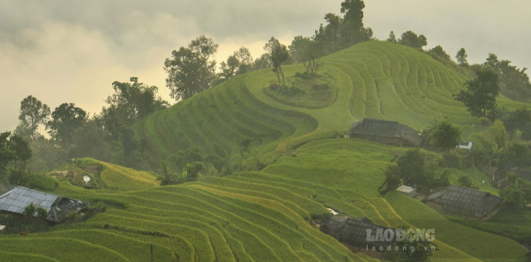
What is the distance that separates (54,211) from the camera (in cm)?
3812

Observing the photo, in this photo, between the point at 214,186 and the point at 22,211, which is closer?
the point at 22,211

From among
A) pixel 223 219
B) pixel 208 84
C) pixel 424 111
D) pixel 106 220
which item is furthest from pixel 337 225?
pixel 208 84

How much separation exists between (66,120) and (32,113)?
874 centimetres

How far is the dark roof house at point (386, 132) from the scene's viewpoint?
64188 millimetres

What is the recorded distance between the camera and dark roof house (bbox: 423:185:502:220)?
44.0 m

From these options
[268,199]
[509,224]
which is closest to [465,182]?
[509,224]

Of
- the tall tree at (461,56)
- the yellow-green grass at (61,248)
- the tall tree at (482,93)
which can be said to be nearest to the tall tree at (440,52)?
the tall tree at (461,56)

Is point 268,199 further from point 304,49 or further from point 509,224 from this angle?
point 304,49

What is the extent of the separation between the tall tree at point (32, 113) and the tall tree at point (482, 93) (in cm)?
6295

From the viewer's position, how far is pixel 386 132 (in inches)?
2554

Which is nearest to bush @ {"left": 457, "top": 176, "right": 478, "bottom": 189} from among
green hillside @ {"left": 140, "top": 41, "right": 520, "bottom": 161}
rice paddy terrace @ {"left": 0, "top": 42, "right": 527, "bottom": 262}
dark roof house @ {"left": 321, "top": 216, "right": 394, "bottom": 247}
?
rice paddy terrace @ {"left": 0, "top": 42, "right": 527, "bottom": 262}

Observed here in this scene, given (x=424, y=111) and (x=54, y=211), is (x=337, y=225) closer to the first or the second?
(x=54, y=211)

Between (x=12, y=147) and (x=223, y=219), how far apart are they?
2220 centimetres

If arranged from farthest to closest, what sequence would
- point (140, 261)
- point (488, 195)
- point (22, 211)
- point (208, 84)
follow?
point (208, 84) → point (488, 195) → point (22, 211) → point (140, 261)
